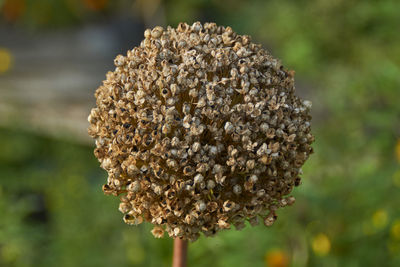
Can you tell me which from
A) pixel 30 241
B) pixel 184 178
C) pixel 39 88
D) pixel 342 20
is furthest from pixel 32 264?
pixel 342 20

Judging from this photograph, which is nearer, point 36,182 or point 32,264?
point 32,264

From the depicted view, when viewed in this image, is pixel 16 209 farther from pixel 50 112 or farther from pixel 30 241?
pixel 50 112

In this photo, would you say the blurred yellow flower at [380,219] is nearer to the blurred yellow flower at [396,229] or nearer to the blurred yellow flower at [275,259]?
the blurred yellow flower at [396,229]

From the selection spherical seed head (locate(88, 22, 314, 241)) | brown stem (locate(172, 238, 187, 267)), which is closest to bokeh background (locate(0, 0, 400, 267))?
brown stem (locate(172, 238, 187, 267))

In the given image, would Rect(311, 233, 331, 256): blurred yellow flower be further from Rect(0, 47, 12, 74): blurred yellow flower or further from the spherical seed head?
Rect(0, 47, 12, 74): blurred yellow flower

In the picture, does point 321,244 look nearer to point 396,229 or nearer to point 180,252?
point 396,229
